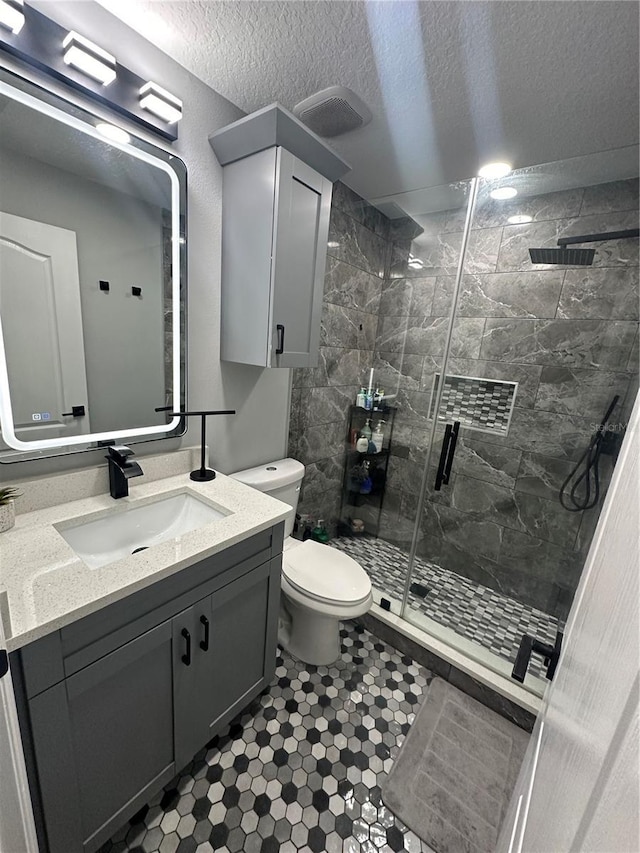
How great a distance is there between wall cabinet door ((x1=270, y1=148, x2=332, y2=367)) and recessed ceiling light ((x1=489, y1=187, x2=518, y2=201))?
1033mm

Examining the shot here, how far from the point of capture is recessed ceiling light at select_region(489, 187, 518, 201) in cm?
185

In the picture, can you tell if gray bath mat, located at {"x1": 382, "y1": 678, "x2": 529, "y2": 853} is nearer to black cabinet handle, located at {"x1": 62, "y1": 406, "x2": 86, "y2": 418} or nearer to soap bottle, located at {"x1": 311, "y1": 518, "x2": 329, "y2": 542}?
soap bottle, located at {"x1": 311, "y1": 518, "x2": 329, "y2": 542}

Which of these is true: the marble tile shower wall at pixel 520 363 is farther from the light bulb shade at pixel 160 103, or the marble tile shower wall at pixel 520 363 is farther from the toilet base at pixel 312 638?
the light bulb shade at pixel 160 103

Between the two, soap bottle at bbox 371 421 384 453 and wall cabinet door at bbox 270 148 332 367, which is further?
soap bottle at bbox 371 421 384 453

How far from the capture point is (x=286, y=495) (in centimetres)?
179

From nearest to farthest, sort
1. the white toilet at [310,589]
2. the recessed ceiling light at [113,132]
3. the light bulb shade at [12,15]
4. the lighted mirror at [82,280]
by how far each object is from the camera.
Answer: the light bulb shade at [12,15]
the lighted mirror at [82,280]
the recessed ceiling light at [113,132]
the white toilet at [310,589]

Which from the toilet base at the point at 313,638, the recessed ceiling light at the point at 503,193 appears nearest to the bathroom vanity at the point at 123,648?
the toilet base at the point at 313,638

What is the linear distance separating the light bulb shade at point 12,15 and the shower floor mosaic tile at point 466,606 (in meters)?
2.49

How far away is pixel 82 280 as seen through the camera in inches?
43.4

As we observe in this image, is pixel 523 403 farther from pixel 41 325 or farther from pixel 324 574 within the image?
pixel 41 325

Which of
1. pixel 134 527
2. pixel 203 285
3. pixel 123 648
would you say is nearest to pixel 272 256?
pixel 203 285

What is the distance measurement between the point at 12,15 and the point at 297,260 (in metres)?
0.93

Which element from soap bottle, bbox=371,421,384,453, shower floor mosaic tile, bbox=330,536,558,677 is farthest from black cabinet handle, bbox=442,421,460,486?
shower floor mosaic tile, bbox=330,536,558,677

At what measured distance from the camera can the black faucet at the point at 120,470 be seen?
118cm
